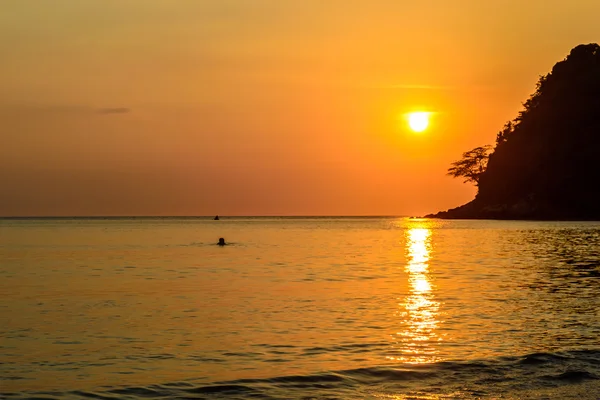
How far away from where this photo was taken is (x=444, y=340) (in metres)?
20.9

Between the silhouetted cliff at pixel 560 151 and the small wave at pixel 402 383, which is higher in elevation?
the silhouetted cliff at pixel 560 151

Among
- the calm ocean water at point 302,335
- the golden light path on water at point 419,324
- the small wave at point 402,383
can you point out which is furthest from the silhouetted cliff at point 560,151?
the small wave at point 402,383

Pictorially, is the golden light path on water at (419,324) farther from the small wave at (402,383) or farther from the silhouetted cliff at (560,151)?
the silhouetted cliff at (560,151)

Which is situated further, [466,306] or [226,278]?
[226,278]

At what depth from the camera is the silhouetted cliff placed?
163625 millimetres

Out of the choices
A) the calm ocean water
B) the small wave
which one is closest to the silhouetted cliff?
the calm ocean water

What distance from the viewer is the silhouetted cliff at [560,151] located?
6442 inches

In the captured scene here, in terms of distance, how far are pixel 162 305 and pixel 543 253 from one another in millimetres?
40947

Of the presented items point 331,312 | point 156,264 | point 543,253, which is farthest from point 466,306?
point 543,253

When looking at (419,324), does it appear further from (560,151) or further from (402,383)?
(560,151)

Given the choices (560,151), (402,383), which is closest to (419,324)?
(402,383)

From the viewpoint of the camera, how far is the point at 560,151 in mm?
165250

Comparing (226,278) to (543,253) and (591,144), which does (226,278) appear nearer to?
(543,253)

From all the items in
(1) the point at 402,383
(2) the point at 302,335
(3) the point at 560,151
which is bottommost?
(1) the point at 402,383
